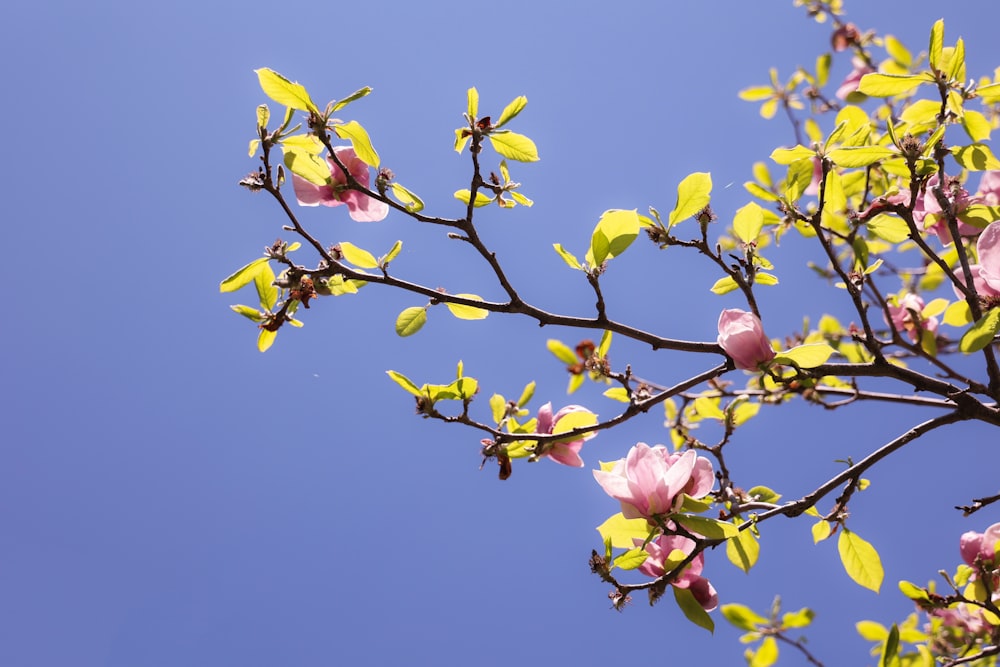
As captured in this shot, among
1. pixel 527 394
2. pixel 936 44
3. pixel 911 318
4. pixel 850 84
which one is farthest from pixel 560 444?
pixel 850 84

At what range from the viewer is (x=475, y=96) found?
4.25 ft

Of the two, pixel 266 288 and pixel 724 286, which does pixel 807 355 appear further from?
pixel 266 288

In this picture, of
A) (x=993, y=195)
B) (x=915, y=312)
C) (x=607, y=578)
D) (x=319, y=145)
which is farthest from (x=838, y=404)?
(x=319, y=145)

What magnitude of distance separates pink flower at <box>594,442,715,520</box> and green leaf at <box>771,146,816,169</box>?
2.30ft

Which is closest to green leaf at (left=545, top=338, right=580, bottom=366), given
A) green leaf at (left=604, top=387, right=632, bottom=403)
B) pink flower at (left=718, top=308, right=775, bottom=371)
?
→ green leaf at (left=604, top=387, right=632, bottom=403)

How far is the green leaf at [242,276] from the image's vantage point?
4.50 ft

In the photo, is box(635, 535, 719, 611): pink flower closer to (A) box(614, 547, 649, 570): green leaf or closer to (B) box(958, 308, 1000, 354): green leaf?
(A) box(614, 547, 649, 570): green leaf

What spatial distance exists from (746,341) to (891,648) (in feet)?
2.49

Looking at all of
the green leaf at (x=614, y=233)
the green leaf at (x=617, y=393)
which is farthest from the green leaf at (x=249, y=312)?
the green leaf at (x=617, y=393)

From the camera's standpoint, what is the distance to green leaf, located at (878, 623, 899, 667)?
135cm

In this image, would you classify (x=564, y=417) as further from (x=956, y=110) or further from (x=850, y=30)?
(x=850, y=30)

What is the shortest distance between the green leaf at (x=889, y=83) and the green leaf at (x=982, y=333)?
53cm

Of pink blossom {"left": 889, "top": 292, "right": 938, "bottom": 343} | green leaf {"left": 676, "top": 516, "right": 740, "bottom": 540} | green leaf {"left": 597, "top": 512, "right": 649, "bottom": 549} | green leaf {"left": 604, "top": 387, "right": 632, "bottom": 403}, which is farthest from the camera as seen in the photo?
pink blossom {"left": 889, "top": 292, "right": 938, "bottom": 343}

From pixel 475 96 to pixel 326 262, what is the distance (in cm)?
46
